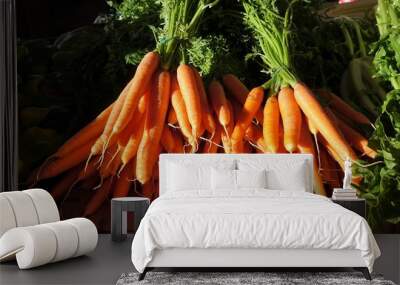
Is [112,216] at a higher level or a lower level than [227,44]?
lower

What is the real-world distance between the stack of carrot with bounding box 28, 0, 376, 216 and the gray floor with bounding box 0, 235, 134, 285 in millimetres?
786

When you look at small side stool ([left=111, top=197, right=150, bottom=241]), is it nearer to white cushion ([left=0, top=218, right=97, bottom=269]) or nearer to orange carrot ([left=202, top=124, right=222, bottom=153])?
orange carrot ([left=202, top=124, right=222, bottom=153])

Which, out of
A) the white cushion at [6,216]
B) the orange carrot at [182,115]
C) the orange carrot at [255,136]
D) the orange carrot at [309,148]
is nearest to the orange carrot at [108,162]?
the orange carrot at [182,115]

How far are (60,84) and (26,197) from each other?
1330 millimetres

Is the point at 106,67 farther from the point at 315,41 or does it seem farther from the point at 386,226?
the point at 386,226

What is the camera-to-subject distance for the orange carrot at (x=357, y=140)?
5.36 metres

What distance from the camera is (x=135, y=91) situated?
533 cm

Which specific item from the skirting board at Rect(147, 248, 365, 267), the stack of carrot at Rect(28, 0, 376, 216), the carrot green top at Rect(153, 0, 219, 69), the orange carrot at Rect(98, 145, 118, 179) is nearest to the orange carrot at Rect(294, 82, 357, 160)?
the stack of carrot at Rect(28, 0, 376, 216)

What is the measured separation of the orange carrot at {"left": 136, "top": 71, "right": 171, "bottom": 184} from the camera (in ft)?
17.5

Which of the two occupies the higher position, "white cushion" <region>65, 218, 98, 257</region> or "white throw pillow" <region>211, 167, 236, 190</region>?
"white throw pillow" <region>211, 167, 236, 190</region>

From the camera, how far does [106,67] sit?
550 centimetres

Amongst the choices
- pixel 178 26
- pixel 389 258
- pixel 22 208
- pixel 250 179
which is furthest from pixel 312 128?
pixel 22 208

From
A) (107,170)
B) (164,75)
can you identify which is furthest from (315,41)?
(107,170)

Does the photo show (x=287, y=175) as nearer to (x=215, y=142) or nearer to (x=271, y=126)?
(x=271, y=126)
